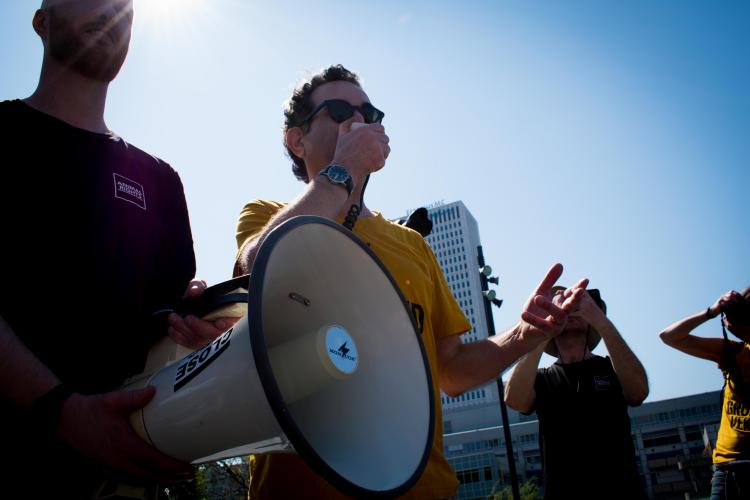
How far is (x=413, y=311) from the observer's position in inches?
72.1

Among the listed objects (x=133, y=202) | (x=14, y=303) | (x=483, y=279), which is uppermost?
(x=483, y=279)

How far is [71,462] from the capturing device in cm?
114

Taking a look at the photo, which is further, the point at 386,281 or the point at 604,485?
the point at 604,485

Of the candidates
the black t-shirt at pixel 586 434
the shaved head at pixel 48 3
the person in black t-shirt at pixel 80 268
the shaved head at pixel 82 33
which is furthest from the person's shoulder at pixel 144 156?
the black t-shirt at pixel 586 434

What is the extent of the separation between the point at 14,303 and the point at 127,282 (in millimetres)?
259

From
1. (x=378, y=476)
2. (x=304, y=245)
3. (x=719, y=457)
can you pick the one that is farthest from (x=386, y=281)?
(x=719, y=457)

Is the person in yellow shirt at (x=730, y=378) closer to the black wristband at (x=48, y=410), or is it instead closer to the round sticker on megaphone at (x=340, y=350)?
the round sticker on megaphone at (x=340, y=350)

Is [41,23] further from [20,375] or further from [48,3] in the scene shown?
[20,375]

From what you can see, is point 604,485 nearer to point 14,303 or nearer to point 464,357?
point 464,357

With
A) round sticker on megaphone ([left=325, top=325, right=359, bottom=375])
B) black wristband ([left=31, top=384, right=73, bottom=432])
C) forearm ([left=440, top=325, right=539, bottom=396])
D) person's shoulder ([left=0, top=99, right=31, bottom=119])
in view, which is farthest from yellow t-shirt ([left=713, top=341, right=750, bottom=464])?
person's shoulder ([left=0, top=99, right=31, bottom=119])

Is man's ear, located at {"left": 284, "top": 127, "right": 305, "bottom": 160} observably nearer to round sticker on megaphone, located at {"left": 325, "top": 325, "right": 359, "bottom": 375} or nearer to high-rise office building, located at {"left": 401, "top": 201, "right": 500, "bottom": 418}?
round sticker on megaphone, located at {"left": 325, "top": 325, "right": 359, "bottom": 375}

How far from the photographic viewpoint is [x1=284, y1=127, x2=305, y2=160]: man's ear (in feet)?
7.89

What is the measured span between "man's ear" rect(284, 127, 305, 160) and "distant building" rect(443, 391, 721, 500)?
5274cm

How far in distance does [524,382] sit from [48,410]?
2888 millimetres
